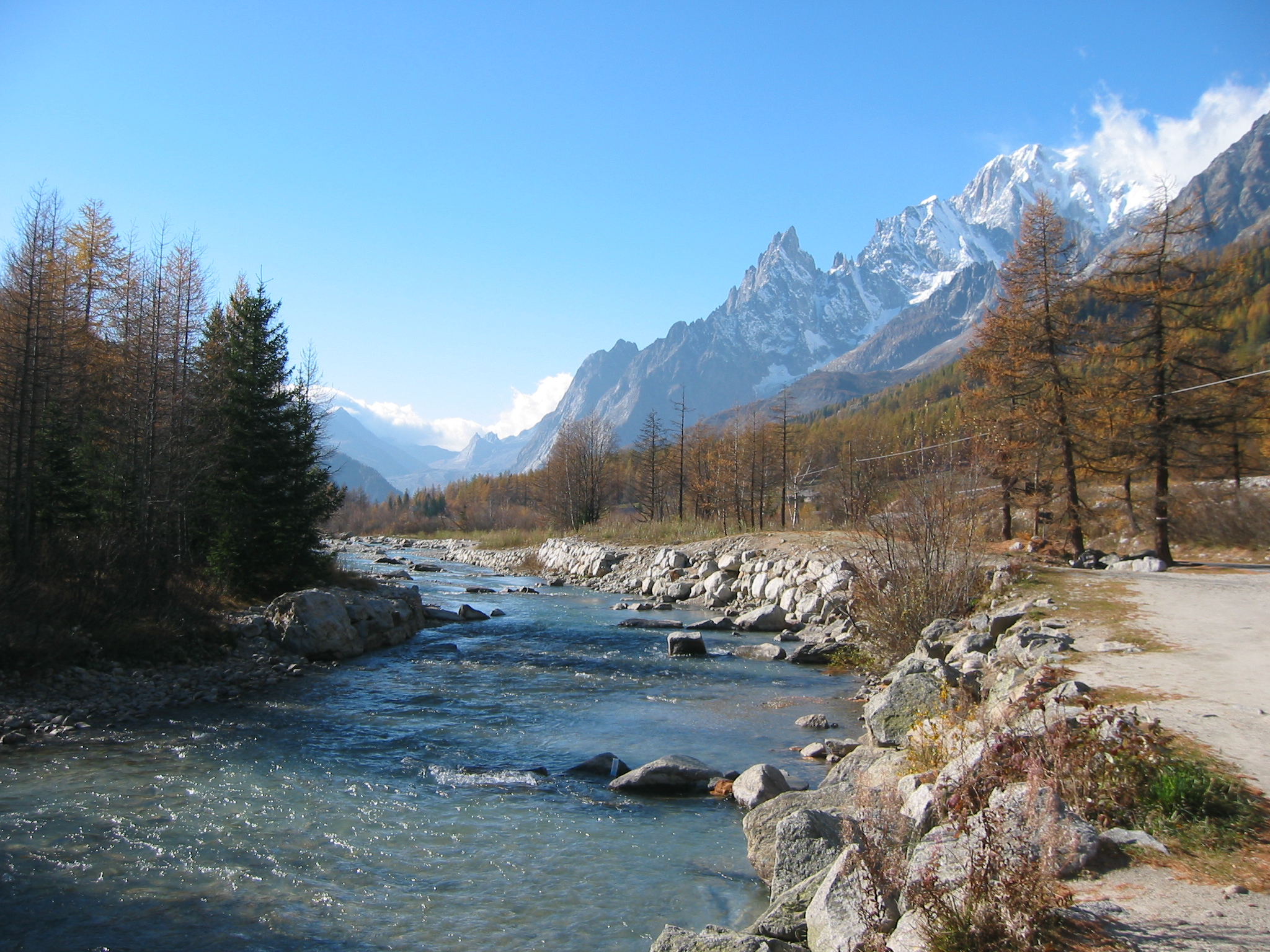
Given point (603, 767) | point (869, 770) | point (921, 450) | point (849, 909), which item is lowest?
point (603, 767)

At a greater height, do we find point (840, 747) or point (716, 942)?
point (716, 942)

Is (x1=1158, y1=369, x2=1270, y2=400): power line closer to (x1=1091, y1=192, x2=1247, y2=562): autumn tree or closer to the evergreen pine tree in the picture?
(x1=1091, y1=192, x2=1247, y2=562): autumn tree

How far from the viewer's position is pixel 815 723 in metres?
12.1

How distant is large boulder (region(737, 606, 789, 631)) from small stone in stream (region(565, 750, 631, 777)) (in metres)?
13.0

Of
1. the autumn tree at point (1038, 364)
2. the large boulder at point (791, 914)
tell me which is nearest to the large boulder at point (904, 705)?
the large boulder at point (791, 914)

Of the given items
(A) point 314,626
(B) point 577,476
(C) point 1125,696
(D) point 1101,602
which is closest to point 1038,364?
(D) point 1101,602

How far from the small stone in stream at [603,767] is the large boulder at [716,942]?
4.64 m

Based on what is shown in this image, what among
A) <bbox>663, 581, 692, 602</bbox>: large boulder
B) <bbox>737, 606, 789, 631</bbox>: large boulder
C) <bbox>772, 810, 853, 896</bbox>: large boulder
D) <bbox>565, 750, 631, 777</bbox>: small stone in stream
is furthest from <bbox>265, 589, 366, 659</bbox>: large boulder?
<bbox>663, 581, 692, 602</bbox>: large boulder

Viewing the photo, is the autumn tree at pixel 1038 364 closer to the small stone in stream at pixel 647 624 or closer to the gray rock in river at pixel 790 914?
the small stone in stream at pixel 647 624

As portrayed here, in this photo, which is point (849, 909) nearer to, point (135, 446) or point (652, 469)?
point (135, 446)

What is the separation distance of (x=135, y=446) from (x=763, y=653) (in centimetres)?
1710

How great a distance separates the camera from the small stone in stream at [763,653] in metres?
18.0

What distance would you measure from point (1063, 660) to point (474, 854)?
308 inches

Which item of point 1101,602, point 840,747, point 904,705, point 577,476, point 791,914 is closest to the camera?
point 791,914
